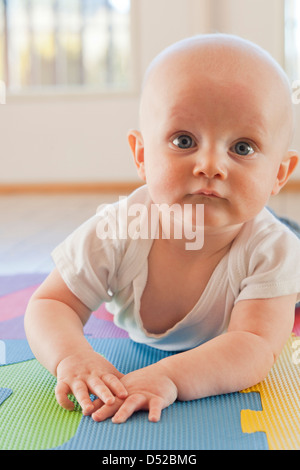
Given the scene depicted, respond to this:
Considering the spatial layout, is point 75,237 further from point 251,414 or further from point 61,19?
point 61,19

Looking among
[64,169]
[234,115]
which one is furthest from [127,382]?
[64,169]

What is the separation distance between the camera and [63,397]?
64cm

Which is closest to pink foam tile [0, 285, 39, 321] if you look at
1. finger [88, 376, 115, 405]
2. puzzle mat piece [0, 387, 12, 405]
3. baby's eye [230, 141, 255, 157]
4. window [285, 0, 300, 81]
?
puzzle mat piece [0, 387, 12, 405]

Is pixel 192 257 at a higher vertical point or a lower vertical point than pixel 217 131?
lower

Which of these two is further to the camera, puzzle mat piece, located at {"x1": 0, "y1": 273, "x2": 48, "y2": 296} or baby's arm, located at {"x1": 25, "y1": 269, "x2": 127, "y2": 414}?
puzzle mat piece, located at {"x1": 0, "y1": 273, "x2": 48, "y2": 296}

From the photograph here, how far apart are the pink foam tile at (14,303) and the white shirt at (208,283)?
0.28 m

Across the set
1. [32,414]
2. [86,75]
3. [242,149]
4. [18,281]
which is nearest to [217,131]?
[242,149]

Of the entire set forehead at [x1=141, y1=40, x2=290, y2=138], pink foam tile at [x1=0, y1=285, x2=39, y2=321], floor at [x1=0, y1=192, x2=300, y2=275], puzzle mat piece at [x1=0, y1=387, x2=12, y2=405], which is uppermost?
forehead at [x1=141, y1=40, x2=290, y2=138]

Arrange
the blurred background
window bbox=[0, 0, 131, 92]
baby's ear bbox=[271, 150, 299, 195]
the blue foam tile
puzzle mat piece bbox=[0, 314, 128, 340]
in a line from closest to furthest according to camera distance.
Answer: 1. the blue foam tile
2. baby's ear bbox=[271, 150, 299, 195]
3. puzzle mat piece bbox=[0, 314, 128, 340]
4. the blurred background
5. window bbox=[0, 0, 131, 92]

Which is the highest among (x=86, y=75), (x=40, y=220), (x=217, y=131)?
(x=217, y=131)

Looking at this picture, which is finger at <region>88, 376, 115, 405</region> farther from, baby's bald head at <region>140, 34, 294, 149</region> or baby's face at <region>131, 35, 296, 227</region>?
baby's bald head at <region>140, 34, 294, 149</region>

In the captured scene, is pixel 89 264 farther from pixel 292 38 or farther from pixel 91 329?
pixel 292 38

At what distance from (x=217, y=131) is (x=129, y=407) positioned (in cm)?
31

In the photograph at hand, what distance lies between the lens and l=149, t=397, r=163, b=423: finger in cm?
60
